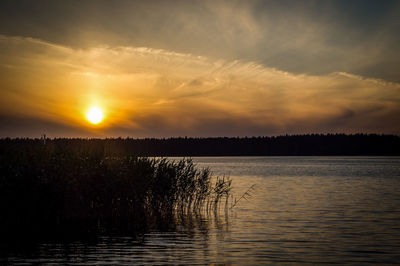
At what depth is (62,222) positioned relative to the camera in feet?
74.3

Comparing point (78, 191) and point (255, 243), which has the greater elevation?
point (78, 191)

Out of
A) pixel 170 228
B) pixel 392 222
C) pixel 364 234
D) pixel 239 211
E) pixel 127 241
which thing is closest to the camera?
pixel 127 241

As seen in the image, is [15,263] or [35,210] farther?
[35,210]

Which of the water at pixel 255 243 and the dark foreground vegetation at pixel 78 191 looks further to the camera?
the dark foreground vegetation at pixel 78 191

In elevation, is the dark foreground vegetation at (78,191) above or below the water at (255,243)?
above

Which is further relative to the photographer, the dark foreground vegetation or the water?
the dark foreground vegetation

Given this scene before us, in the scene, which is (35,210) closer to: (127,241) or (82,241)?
(82,241)

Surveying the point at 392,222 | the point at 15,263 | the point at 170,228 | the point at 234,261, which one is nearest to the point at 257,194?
the point at 392,222

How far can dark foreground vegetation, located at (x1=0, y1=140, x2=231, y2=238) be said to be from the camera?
21.4 m

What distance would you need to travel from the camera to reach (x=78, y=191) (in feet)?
75.1

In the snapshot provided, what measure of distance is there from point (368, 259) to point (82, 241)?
12990mm

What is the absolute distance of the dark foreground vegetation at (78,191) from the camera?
21.4m

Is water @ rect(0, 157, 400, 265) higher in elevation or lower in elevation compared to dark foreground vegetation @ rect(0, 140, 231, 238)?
lower

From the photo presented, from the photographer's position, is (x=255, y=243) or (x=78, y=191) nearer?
(x=255, y=243)
